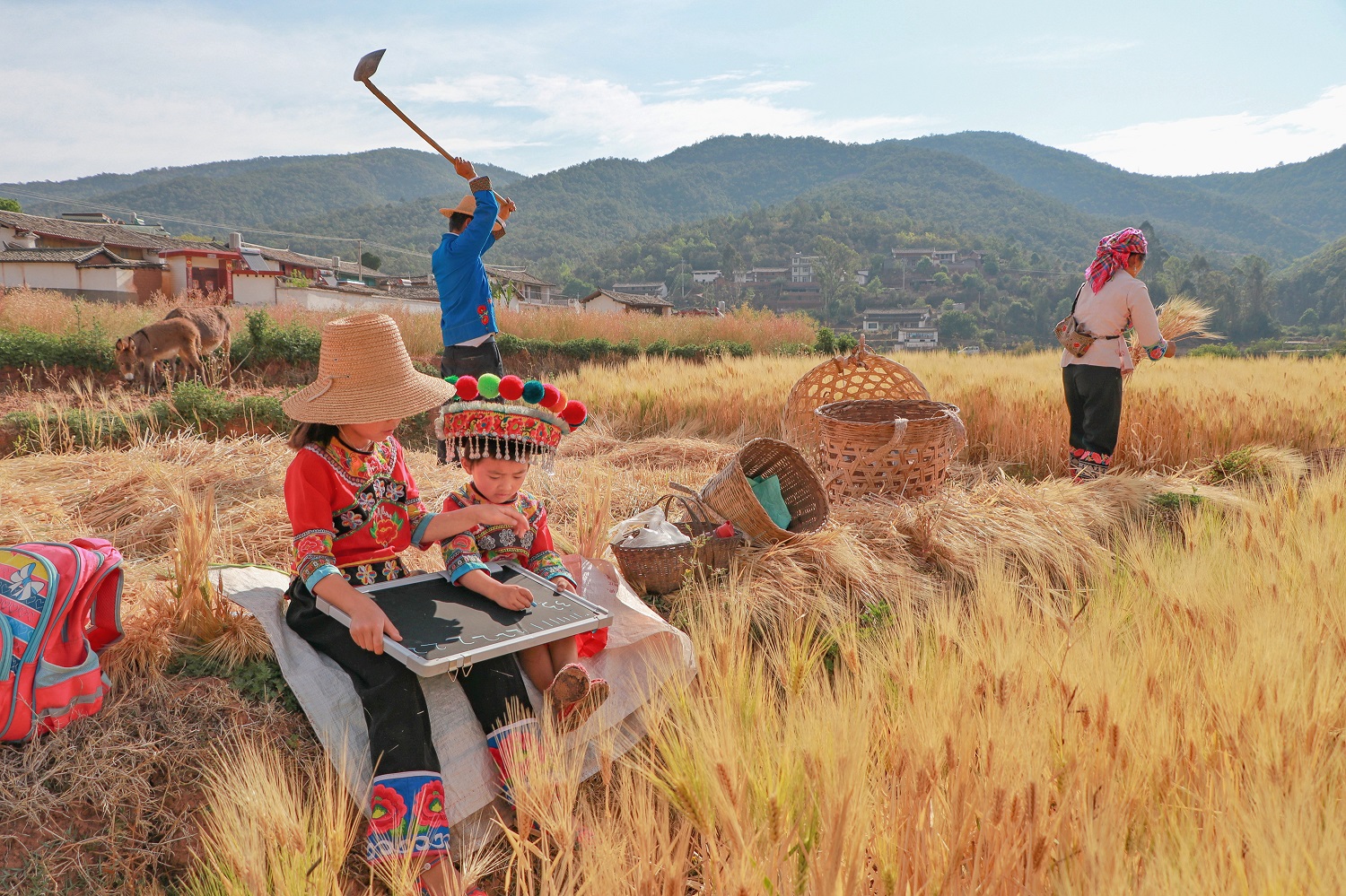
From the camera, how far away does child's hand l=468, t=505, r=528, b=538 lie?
2609 mm

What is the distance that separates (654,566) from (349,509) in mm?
1388

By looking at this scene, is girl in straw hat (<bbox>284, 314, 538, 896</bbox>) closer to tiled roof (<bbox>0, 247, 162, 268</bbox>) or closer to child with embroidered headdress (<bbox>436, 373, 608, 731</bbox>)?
child with embroidered headdress (<bbox>436, 373, 608, 731</bbox>)

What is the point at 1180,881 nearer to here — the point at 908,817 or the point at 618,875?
the point at 908,817

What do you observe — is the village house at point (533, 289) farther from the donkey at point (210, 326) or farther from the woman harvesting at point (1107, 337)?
the woman harvesting at point (1107, 337)

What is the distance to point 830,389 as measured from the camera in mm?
Answer: 6398

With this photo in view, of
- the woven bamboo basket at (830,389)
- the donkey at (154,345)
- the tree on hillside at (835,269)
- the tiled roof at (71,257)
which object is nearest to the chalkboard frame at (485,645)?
the woven bamboo basket at (830,389)

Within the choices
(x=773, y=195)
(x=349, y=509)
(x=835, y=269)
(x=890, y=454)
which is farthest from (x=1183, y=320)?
(x=773, y=195)

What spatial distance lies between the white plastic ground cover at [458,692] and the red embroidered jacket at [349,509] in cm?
26

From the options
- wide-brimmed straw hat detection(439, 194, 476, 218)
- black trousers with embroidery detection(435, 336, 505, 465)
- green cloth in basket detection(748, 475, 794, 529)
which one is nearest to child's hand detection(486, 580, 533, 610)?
green cloth in basket detection(748, 475, 794, 529)

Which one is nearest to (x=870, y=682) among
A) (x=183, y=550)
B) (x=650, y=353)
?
(x=183, y=550)

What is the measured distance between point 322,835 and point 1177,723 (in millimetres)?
1818

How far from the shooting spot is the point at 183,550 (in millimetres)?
2678

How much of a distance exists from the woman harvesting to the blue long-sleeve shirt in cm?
415

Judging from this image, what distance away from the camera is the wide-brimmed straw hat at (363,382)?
2488mm
